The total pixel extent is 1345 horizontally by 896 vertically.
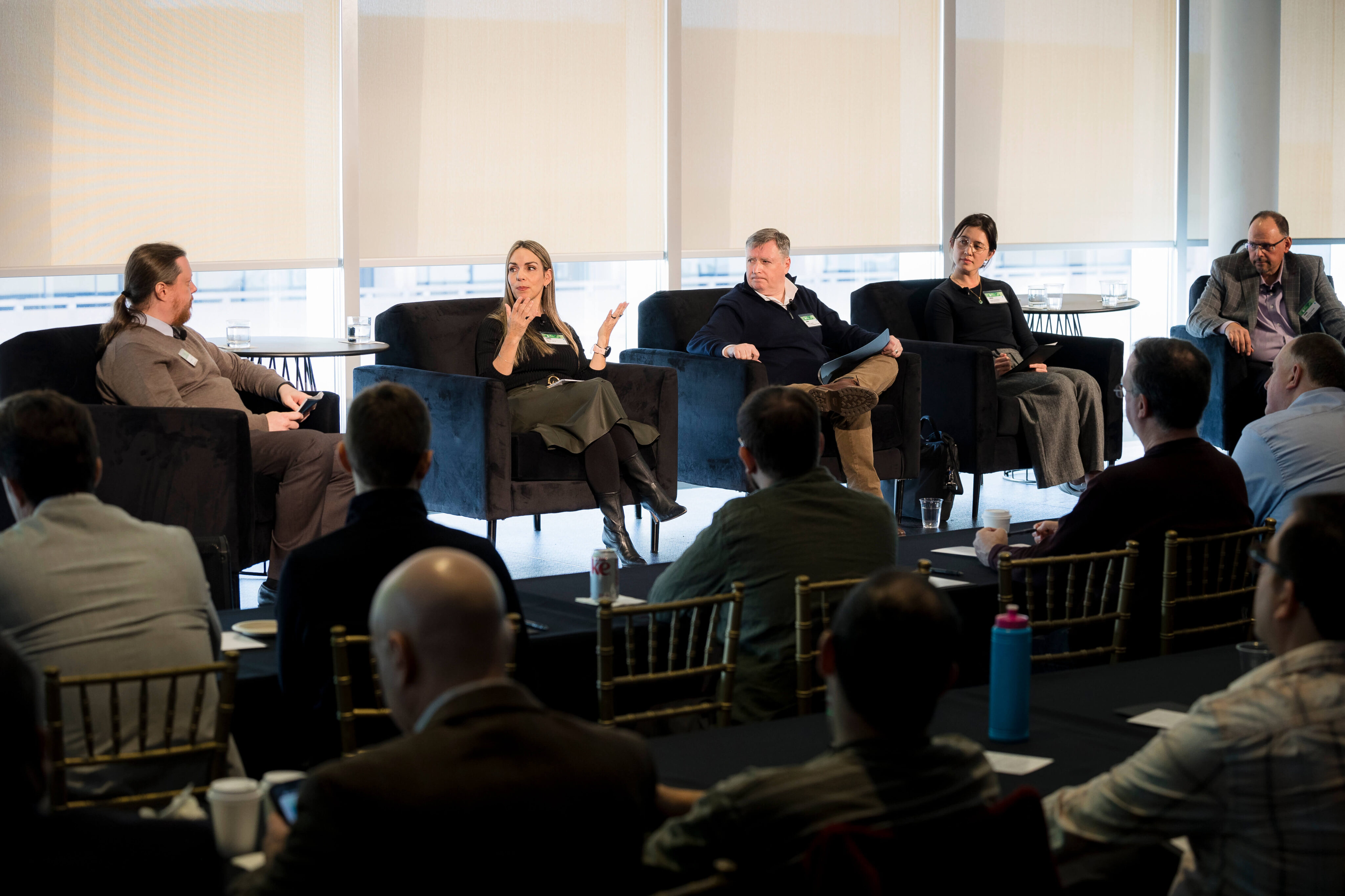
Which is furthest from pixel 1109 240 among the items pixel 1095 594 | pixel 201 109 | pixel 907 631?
pixel 907 631

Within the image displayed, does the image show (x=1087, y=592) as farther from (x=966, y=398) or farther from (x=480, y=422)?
(x=966, y=398)

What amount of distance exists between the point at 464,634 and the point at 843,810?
42 cm

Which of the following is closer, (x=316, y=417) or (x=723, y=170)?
(x=316, y=417)

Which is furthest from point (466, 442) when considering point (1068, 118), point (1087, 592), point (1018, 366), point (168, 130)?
point (1068, 118)

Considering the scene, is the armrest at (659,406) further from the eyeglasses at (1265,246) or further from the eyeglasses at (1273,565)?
the eyeglasses at (1273,565)

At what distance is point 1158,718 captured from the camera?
2.21 m

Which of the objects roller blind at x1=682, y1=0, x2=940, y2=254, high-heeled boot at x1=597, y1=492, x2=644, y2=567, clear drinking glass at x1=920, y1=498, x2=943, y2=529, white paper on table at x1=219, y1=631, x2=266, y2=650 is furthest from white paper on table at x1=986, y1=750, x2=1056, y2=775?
roller blind at x1=682, y1=0, x2=940, y2=254

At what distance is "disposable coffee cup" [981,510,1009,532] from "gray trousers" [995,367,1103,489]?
3020 millimetres

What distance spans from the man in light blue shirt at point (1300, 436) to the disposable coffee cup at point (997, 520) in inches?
27.2

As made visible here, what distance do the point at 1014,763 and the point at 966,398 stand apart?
14.5ft

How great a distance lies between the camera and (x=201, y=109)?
235 inches

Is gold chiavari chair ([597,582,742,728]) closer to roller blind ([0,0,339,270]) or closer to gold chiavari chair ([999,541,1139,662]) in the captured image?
gold chiavari chair ([999,541,1139,662])

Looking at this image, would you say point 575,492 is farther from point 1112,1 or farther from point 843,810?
point 1112,1

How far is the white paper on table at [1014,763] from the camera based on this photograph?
6.54 ft
